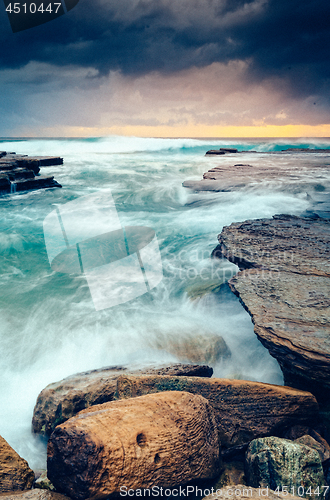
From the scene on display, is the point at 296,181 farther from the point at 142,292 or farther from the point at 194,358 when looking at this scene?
the point at 194,358

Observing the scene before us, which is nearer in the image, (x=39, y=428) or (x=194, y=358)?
(x=39, y=428)

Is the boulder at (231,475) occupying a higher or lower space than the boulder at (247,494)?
lower

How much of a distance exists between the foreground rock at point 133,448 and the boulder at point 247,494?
0.57 feet

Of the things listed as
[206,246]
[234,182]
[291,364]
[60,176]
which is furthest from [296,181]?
[60,176]

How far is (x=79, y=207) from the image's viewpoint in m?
9.95

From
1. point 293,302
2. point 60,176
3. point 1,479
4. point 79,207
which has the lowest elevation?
point 1,479

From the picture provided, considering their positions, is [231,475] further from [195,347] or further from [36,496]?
[195,347]

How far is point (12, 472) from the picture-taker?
163 centimetres

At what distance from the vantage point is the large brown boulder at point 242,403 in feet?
6.40

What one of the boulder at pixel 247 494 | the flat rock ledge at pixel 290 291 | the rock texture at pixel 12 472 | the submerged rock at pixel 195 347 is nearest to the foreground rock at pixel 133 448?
the boulder at pixel 247 494

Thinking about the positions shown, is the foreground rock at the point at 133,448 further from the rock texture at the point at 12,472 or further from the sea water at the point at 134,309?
the sea water at the point at 134,309

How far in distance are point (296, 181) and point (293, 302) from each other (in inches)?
321

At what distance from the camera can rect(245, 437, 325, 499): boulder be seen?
156 centimetres

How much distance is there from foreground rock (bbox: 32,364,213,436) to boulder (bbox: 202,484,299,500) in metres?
0.89
